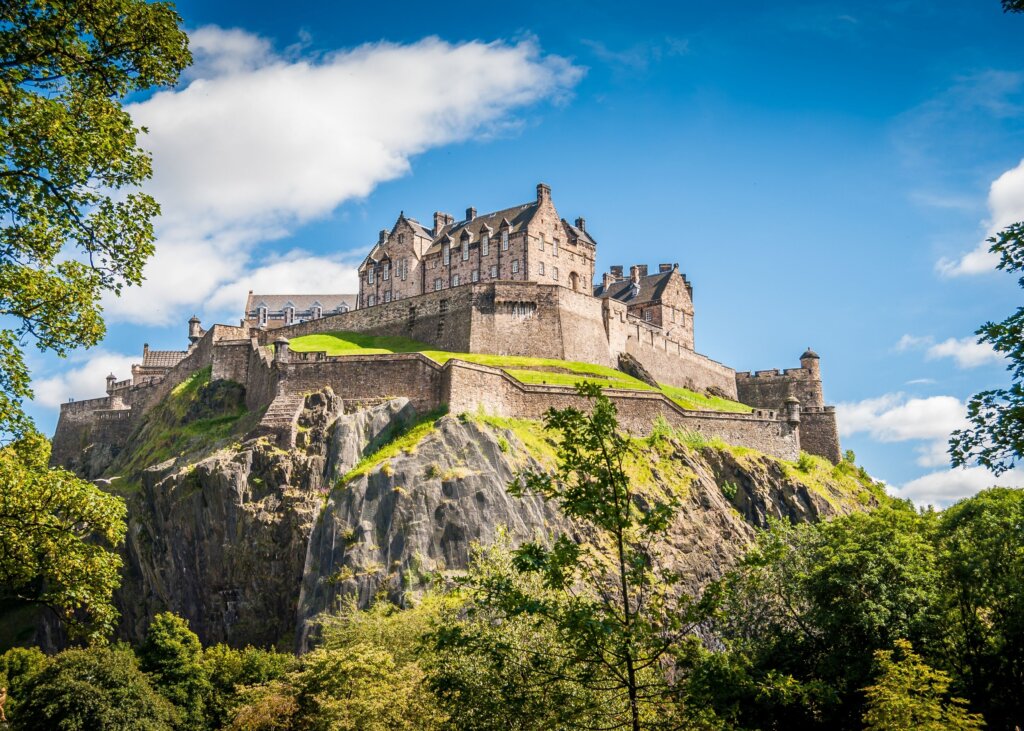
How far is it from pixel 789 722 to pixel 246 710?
20155 millimetres

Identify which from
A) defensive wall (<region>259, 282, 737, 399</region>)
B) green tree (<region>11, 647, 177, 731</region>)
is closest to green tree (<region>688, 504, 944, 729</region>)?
green tree (<region>11, 647, 177, 731</region>)

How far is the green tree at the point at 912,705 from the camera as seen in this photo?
24422 millimetres

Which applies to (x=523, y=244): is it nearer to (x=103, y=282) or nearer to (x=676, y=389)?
(x=676, y=389)

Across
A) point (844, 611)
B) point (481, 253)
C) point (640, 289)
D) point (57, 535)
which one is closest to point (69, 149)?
point (57, 535)

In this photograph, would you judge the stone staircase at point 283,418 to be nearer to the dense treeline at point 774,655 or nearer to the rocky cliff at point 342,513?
the rocky cliff at point 342,513

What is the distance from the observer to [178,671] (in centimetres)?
4478

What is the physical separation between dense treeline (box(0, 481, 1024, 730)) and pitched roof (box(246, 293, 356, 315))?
6134 cm

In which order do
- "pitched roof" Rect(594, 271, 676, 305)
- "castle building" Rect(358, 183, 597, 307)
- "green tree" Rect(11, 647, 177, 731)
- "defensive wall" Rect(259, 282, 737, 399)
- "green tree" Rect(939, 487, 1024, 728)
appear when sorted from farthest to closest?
"pitched roof" Rect(594, 271, 676, 305) → "castle building" Rect(358, 183, 597, 307) → "defensive wall" Rect(259, 282, 737, 399) → "green tree" Rect(11, 647, 177, 731) → "green tree" Rect(939, 487, 1024, 728)

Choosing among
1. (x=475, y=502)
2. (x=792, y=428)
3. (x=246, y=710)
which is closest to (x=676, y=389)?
(x=792, y=428)

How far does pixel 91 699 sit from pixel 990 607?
36.3 m

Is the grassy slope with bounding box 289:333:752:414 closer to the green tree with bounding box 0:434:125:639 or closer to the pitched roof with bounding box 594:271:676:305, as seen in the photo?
the pitched roof with bounding box 594:271:676:305

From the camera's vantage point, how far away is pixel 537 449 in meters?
53.0

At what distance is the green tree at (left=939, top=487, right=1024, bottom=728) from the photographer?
32656mm

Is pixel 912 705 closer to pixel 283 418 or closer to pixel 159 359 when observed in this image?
pixel 283 418
